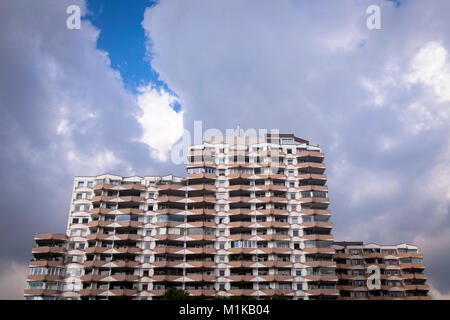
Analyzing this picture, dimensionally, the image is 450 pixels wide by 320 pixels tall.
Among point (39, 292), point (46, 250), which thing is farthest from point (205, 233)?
point (39, 292)

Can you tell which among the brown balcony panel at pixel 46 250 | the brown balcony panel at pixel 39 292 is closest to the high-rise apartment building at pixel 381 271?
the brown balcony panel at pixel 39 292

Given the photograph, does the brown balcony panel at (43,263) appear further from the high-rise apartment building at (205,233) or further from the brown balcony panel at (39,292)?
the brown balcony panel at (39,292)

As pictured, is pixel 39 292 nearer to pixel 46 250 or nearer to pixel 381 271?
pixel 46 250

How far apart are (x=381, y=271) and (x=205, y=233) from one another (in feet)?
155

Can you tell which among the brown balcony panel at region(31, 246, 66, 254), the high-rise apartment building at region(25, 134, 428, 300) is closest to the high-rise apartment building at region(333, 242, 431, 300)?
the high-rise apartment building at region(25, 134, 428, 300)

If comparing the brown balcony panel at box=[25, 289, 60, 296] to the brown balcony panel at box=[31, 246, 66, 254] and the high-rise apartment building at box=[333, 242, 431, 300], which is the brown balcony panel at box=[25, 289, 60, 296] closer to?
the brown balcony panel at box=[31, 246, 66, 254]

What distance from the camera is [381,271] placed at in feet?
300

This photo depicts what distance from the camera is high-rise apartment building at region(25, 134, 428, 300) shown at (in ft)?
242

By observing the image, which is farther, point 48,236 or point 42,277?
point 48,236

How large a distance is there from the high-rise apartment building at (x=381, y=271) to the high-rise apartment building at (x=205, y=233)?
46.3 ft
